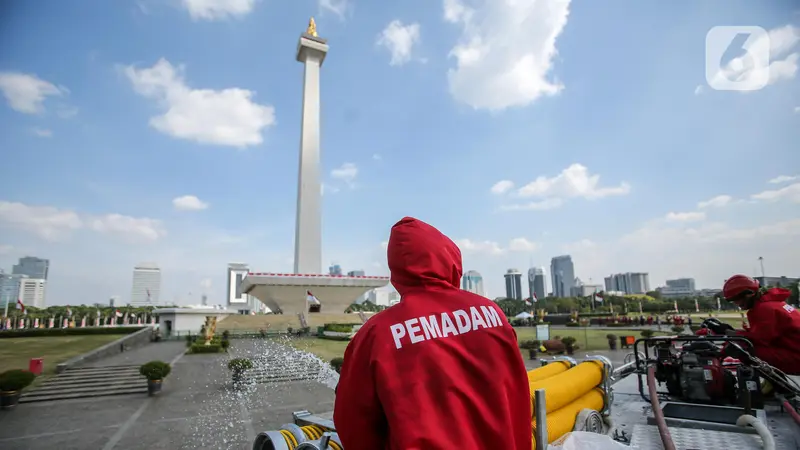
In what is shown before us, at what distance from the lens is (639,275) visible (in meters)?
117

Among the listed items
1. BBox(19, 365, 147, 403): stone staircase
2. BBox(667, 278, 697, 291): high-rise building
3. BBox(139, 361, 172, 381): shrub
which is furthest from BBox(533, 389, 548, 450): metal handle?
BBox(667, 278, 697, 291): high-rise building

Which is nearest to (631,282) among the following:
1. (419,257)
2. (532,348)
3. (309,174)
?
(309,174)

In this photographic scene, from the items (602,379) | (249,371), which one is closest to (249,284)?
(249,371)

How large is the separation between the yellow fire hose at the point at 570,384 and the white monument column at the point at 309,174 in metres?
39.9

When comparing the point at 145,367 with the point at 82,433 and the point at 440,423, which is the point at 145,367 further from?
the point at 440,423

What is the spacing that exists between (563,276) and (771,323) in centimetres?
12660

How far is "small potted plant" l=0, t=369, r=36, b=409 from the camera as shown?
1076 cm

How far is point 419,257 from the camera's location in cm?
168

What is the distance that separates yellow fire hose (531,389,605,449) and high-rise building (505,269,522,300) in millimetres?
109367

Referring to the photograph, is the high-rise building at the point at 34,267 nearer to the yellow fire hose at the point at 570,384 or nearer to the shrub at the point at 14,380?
the shrub at the point at 14,380

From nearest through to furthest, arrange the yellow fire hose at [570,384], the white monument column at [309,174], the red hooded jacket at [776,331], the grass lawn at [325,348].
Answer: the yellow fire hose at [570,384], the red hooded jacket at [776,331], the grass lawn at [325,348], the white monument column at [309,174]

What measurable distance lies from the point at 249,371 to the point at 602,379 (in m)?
12.3

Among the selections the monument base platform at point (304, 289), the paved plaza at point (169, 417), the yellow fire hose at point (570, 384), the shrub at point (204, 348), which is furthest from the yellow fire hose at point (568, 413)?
the monument base platform at point (304, 289)

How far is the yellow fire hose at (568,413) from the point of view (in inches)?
123
